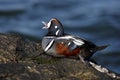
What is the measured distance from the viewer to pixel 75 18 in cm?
1597

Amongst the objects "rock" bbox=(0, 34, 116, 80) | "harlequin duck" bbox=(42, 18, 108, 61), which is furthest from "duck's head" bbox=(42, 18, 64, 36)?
"rock" bbox=(0, 34, 116, 80)

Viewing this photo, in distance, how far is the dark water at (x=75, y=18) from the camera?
46.8 feet

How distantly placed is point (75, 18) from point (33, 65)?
34.7 feet

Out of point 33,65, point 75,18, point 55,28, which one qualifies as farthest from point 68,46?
point 75,18

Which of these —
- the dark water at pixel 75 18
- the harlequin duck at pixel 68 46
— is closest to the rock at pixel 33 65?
the harlequin duck at pixel 68 46

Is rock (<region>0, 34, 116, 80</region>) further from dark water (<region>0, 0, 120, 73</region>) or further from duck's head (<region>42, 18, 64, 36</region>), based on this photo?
dark water (<region>0, 0, 120, 73</region>)

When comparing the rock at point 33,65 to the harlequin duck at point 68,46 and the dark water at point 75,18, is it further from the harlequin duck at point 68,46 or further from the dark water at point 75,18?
the dark water at point 75,18

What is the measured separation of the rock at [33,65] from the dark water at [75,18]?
6596 millimetres

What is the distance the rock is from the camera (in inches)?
203

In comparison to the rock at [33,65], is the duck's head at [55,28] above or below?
above

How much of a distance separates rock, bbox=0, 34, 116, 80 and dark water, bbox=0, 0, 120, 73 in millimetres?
6596

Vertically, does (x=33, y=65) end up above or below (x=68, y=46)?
below

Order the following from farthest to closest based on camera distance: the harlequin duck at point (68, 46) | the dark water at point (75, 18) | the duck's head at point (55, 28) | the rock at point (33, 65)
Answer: the dark water at point (75, 18)
the duck's head at point (55, 28)
the harlequin duck at point (68, 46)
the rock at point (33, 65)

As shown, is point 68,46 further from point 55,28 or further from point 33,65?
point 33,65
